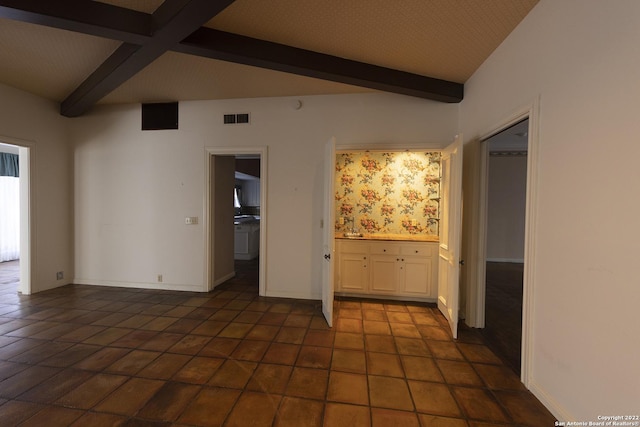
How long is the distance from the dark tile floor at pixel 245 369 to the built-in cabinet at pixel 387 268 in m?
0.37

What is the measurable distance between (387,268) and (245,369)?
2385 millimetres

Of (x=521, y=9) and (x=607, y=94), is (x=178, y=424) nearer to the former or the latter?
(x=607, y=94)

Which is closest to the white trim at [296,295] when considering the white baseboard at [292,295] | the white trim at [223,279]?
the white baseboard at [292,295]

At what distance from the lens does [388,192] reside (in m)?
4.49

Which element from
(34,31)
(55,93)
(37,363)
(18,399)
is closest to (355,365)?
(18,399)

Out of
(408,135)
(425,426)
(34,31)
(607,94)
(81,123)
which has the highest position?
(34,31)

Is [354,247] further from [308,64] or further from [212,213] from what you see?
[308,64]

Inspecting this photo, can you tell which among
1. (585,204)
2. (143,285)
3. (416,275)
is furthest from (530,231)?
(143,285)

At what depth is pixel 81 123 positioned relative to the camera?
14.5 feet

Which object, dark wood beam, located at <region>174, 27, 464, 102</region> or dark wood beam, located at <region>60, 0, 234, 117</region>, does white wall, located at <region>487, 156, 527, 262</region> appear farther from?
dark wood beam, located at <region>60, 0, 234, 117</region>

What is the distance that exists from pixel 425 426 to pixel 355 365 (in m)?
0.74

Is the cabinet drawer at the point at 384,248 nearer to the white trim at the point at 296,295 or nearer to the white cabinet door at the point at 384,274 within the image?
the white cabinet door at the point at 384,274

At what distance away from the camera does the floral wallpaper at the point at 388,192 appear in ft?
14.3

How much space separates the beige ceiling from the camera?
2129 millimetres
